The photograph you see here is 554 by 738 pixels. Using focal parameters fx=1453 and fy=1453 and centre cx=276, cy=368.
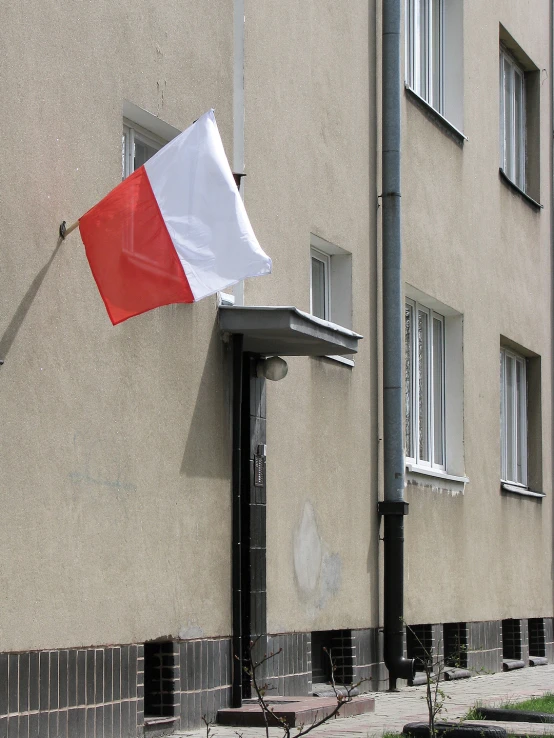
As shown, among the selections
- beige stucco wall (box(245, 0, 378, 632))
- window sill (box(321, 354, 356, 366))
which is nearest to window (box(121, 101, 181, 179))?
beige stucco wall (box(245, 0, 378, 632))

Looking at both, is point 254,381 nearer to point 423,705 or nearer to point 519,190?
point 423,705

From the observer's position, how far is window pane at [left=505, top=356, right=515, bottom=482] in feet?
59.1

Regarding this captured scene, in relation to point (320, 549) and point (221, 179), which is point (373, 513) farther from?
point (221, 179)

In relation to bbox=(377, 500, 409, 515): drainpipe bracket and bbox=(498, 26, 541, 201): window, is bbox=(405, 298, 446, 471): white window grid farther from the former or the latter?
bbox=(498, 26, 541, 201): window

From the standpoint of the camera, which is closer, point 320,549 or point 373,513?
point 320,549

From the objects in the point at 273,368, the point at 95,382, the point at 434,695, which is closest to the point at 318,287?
the point at 273,368

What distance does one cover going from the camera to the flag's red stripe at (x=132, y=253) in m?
7.60

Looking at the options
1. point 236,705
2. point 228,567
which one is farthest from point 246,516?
point 236,705

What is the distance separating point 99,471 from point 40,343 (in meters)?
0.95

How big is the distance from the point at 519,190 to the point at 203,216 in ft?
36.0

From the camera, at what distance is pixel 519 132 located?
62.0ft

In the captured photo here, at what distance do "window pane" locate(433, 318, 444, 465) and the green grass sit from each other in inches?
167

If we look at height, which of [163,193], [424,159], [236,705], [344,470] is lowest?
[236,705]

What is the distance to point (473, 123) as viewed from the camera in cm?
1627
